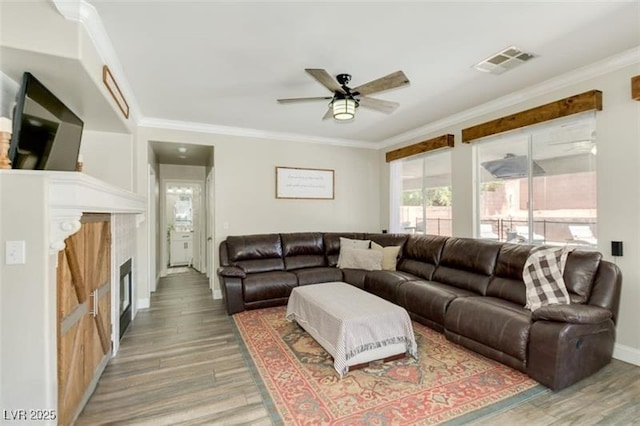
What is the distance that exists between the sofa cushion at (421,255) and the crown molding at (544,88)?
1.74 meters

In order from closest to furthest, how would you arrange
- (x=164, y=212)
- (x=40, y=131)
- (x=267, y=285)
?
(x=40, y=131) → (x=267, y=285) → (x=164, y=212)

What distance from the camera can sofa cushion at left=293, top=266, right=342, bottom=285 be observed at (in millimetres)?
4367

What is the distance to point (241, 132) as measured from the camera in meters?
4.95

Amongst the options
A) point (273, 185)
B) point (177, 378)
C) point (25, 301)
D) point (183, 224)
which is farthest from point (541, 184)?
point (183, 224)

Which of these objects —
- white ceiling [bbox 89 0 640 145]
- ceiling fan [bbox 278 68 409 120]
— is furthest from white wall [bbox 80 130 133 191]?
ceiling fan [bbox 278 68 409 120]

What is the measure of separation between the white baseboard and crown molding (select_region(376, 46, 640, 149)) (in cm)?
253

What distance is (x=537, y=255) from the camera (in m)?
2.93

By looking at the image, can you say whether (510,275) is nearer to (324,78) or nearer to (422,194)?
(422,194)

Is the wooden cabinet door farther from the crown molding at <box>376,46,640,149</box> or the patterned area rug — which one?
the crown molding at <box>376,46,640,149</box>

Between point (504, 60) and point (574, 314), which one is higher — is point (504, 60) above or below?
above

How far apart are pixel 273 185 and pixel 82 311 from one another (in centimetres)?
346

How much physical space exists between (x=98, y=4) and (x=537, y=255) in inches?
162

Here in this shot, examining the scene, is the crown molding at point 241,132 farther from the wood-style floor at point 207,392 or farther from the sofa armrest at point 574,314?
the sofa armrest at point 574,314

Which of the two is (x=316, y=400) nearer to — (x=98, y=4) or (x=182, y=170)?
(x=98, y=4)
